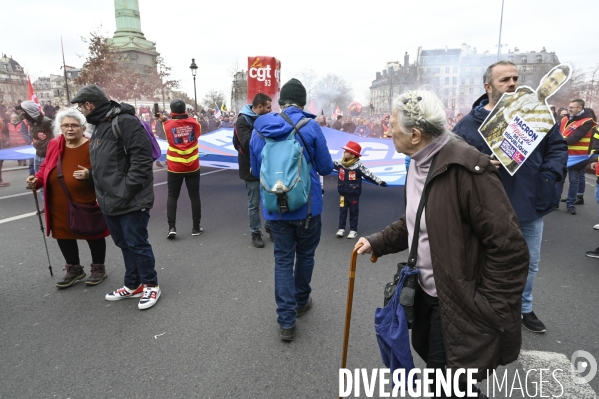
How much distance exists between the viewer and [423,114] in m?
1.68

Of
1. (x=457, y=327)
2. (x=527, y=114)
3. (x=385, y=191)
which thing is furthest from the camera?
(x=385, y=191)

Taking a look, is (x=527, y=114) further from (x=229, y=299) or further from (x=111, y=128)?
(x=111, y=128)

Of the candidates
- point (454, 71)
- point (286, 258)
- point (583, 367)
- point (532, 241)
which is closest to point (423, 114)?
point (286, 258)

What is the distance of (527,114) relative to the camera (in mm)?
2639

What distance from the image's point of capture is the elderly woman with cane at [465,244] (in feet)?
5.06

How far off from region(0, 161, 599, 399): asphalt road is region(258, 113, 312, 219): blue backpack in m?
1.12

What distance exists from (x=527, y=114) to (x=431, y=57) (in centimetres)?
10294

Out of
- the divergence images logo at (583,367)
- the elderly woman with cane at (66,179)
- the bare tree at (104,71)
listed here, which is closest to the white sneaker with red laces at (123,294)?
the elderly woman with cane at (66,179)

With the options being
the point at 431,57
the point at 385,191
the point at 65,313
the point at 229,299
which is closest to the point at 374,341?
the point at 229,299

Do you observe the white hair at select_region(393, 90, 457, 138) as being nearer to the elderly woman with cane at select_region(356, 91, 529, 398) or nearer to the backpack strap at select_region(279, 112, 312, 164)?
the elderly woman with cane at select_region(356, 91, 529, 398)

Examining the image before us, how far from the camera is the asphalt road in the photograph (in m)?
2.60

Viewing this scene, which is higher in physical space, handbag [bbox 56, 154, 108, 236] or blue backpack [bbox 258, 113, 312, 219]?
blue backpack [bbox 258, 113, 312, 219]

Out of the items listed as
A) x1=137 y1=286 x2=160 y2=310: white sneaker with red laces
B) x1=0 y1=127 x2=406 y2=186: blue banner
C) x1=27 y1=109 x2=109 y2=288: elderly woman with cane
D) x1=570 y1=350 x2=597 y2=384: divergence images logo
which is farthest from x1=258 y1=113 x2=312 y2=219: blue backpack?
x1=0 y1=127 x2=406 y2=186: blue banner

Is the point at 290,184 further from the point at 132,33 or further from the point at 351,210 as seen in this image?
the point at 132,33
